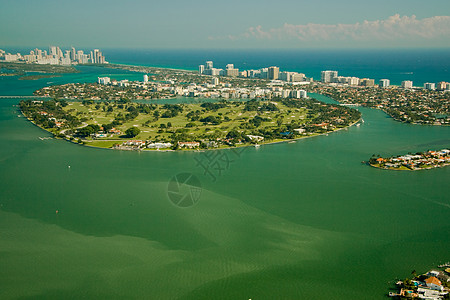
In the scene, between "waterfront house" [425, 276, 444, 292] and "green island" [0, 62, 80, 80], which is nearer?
"waterfront house" [425, 276, 444, 292]

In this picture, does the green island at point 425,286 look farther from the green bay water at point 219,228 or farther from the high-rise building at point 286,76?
the high-rise building at point 286,76

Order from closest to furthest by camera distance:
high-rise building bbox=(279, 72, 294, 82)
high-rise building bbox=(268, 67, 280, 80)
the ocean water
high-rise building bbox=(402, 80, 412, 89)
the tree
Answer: the tree
high-rise building bbox=(402, 80, 412, 89)
high-rise building bbox=(279, 72, 294, 82)
high-rise building bbox=(268, 67, 280, 80)
the ocean water

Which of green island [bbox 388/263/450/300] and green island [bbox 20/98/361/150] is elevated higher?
green island [bbox 20/98/361/150]

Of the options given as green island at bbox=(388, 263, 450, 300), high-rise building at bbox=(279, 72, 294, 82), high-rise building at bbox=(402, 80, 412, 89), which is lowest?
green island at bbox=(388, 263, 450, 300)

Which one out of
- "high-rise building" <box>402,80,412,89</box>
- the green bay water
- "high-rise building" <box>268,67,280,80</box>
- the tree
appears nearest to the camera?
the green bay water

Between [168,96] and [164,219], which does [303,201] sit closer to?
[164,219]

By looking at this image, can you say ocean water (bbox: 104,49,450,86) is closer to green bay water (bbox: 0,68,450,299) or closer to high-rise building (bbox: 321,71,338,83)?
high-rise building (bbox: 321,71,338,83)

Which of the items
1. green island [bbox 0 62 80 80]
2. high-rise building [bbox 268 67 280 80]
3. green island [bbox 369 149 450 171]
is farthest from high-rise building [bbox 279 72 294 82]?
green island [bbox 369 149 450 171]

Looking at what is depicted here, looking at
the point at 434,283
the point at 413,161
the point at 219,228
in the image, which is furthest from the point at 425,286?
the point at 413,161
